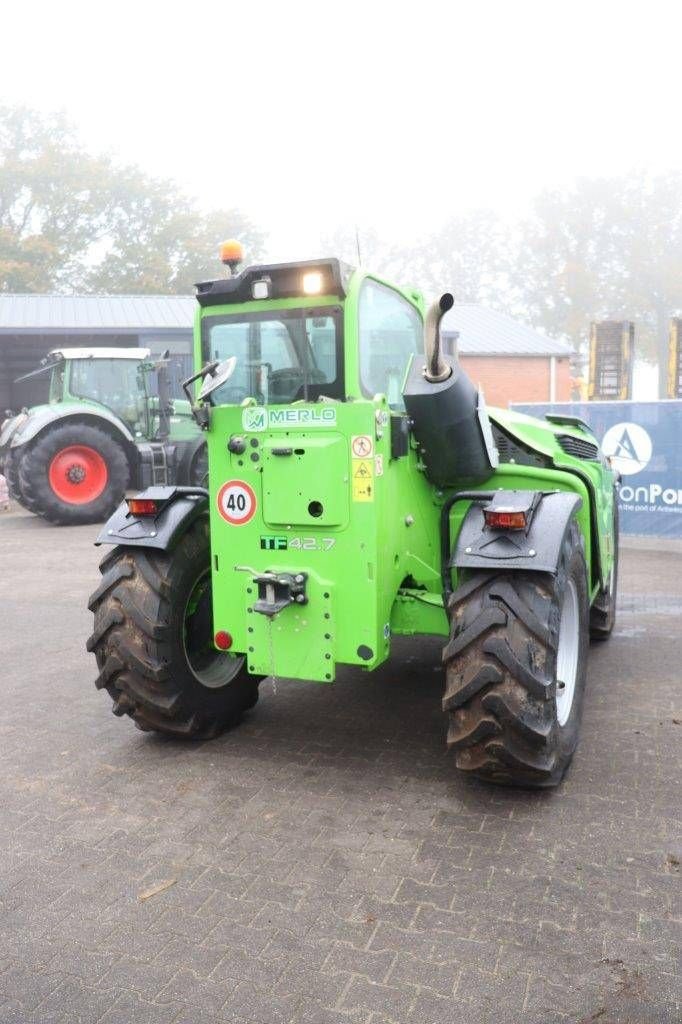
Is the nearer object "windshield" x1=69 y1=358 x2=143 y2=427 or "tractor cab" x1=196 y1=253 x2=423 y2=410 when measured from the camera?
"tractor cab" x1=196 y1=253 x2=423 y2=410

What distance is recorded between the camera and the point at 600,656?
19.8 ft

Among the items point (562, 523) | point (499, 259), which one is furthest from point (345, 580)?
point (499, 259)

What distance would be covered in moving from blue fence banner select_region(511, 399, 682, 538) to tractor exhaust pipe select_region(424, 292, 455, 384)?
741cm

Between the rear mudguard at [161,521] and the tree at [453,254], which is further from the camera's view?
the tree at [453,254]

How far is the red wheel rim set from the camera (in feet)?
46.3

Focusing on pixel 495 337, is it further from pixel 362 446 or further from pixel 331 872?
pixel 331 872

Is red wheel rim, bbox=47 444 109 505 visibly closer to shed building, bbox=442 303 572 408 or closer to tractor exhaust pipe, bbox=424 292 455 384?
tractor exhaust pipe, bbox=424 292 455 384

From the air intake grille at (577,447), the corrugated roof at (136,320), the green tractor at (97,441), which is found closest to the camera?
the air intake grille at (577,447)

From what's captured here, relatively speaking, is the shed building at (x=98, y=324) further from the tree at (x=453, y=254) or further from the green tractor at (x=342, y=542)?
the tree at (x=453, y=254)

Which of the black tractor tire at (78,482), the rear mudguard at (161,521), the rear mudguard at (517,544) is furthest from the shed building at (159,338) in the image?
the rear mudguard at (517,544)

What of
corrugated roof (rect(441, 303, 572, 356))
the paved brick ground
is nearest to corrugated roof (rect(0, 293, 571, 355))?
corrugated roof (rect(441, 303, 572, 356))

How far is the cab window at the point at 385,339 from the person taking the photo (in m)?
4.20

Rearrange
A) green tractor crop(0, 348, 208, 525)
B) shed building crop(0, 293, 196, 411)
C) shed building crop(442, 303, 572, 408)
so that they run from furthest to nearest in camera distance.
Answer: shed building crop(442, 303, 572, 408) < shed building crop(0, 293, 196, 411) < green tractor crop(0, 348, 208, 525)

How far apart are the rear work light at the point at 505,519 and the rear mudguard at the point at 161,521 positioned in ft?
5.18
